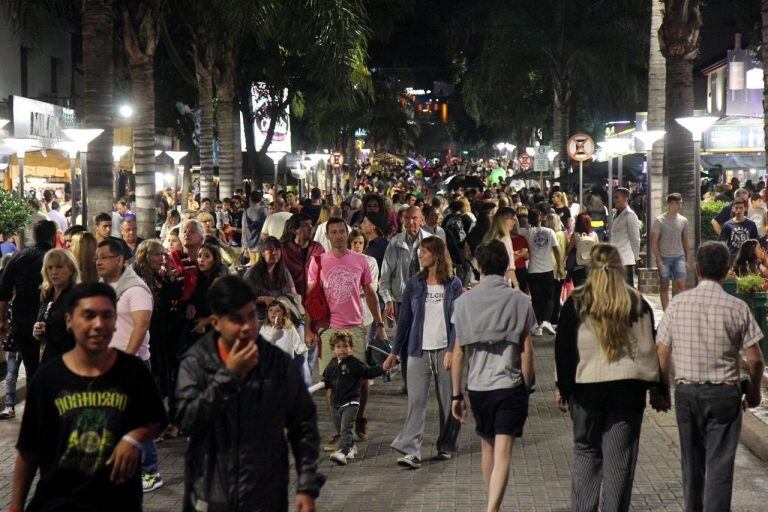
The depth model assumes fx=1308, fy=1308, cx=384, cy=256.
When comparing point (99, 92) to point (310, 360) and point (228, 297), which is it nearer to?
point (310, 360)

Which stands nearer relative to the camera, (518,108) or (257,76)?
(257,76)

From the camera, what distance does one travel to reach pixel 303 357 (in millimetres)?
10289

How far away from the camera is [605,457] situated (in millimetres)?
6902

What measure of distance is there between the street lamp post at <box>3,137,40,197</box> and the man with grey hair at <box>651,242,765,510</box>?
1386 centimetres

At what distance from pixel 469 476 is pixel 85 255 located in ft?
10.1

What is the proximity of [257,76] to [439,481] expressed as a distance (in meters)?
27.2

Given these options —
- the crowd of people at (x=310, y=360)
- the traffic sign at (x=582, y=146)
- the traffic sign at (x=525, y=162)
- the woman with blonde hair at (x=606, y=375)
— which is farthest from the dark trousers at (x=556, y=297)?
the traffic sign at (x=525, y=162)

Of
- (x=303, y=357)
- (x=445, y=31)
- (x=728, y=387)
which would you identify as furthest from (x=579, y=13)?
(x=728, y=387)

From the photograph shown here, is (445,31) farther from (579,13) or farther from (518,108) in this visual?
(518,108)

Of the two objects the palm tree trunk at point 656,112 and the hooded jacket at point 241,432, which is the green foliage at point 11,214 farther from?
the hooded jacket at point 241,432

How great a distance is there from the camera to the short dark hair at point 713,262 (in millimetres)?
7027

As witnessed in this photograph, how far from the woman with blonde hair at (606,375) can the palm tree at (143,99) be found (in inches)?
570

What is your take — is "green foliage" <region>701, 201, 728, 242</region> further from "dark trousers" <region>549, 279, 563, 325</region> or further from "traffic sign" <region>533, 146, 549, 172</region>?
"traffic sign" <region>533, 146, 549, 172</region>

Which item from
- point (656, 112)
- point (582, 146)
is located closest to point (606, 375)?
point (656, 112)
